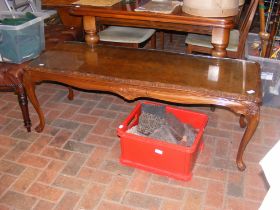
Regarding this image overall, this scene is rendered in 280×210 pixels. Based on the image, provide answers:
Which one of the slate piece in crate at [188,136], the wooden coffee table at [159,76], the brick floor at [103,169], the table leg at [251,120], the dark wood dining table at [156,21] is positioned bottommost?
the brick floor at [103,169]

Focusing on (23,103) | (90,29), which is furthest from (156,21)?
(23,103)

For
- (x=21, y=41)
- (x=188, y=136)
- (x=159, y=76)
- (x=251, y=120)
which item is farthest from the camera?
(x=21, y=41)

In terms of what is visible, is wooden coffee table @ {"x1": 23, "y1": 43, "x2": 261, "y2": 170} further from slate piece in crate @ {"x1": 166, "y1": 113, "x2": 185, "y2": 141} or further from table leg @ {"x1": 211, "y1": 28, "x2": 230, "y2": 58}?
slate piece in crate @ {"x1": 166, "y1": 113, "x2": 185, "y2": 141}

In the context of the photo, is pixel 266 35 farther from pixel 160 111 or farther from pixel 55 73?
pixel 55 73

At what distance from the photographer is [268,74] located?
95.1 inches

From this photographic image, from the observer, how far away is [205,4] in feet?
5.66

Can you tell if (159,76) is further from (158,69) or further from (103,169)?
(103,169)

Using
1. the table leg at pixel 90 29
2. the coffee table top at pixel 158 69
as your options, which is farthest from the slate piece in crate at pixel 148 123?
the table leg at pixel 90 29

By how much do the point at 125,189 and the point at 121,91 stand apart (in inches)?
23.3

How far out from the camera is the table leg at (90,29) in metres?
2.11

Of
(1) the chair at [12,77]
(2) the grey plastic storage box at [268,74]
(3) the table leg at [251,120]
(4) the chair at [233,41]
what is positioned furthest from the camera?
(2) the grey plastic storage box at [268,74]

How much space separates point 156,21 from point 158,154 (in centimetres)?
84

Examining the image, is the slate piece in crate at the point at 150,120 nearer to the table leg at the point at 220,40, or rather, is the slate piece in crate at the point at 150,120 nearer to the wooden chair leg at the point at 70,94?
the table leg at the point at 220,40

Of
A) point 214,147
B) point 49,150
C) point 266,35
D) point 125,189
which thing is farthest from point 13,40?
point 266,35
